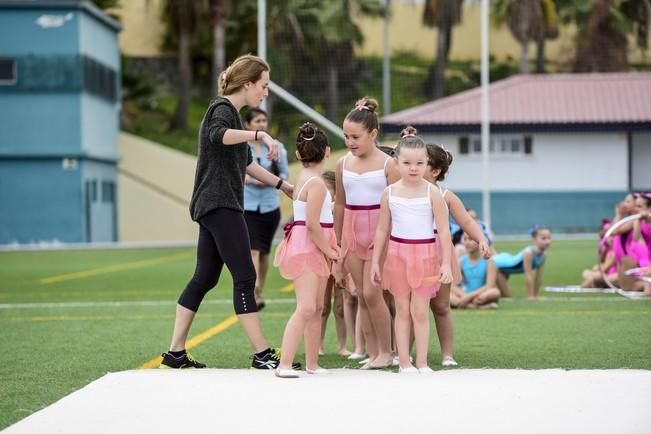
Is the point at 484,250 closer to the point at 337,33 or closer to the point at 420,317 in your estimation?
the point at 420,317

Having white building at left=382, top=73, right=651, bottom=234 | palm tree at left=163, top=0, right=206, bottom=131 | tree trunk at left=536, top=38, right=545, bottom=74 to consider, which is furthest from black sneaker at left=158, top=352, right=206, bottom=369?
tree trunk at left=536, top=38, right=545, bottom=74

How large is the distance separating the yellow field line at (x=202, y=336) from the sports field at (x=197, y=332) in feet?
0.04

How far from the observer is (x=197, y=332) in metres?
11.5

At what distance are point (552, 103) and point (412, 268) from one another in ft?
119

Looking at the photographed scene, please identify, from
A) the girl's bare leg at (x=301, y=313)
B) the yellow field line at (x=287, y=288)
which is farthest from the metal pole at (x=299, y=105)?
the girl's bare leg at (x=301, y=313)

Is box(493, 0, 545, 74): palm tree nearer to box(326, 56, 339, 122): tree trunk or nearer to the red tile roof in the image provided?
the red tile roof

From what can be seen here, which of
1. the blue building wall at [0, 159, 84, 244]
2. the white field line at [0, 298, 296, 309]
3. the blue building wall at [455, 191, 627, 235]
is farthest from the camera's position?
the blue building wall at [455, 191, 627, 235]

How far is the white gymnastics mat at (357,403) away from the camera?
251 inches

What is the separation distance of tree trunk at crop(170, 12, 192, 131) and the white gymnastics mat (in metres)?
41.4

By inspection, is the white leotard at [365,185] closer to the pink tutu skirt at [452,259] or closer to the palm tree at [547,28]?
the pink tutu skirt at [452,259]

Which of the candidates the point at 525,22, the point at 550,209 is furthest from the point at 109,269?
the point at 525,22

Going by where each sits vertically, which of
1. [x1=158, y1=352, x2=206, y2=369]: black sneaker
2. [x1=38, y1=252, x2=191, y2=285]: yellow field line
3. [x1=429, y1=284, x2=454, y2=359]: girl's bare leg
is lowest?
[x1=38, y1=252, x2=191, y2=285]: yellow field line

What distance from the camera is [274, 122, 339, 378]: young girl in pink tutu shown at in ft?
27.2

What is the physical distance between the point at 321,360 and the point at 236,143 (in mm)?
1875
